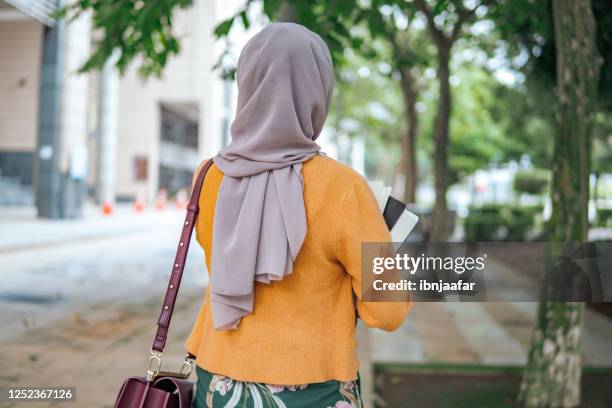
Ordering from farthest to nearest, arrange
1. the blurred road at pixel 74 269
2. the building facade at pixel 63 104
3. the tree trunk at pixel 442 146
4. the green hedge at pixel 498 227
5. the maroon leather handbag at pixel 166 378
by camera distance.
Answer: the building facade at pixel 63 104 < the green hedge at pixel 498 227 < the tree trunk at pixel 442 146 < the blurred road at pixel 74 269 < the maroon leather handbag at pixel 166 378

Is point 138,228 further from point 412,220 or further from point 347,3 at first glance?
point 412,220

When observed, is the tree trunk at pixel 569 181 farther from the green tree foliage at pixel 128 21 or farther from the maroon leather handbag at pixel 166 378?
the maroon leather handbag at pixel 166 378

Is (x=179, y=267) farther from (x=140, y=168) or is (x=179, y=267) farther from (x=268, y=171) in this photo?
(x=140, y=168)

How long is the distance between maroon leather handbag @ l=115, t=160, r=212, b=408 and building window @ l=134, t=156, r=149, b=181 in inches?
1382

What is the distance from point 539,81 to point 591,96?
17.5 feet

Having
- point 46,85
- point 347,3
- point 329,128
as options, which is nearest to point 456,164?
point 329,128

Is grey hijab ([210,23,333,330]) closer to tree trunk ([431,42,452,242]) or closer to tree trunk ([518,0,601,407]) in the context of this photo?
tree trunk ([518,0,601,407])

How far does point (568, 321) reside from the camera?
12.5 ft

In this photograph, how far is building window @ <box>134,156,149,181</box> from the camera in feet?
117

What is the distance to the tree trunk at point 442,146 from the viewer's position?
901 cm

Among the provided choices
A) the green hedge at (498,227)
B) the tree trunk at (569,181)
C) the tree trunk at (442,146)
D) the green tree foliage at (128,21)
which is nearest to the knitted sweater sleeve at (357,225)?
the tree trunk at (569,181)

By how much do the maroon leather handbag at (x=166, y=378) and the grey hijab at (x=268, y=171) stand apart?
0.14m

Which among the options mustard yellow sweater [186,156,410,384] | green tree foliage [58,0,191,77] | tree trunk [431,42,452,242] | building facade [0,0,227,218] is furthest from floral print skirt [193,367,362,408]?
tree trunk [431,42,452,242]

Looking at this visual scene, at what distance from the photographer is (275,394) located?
1547 mm
